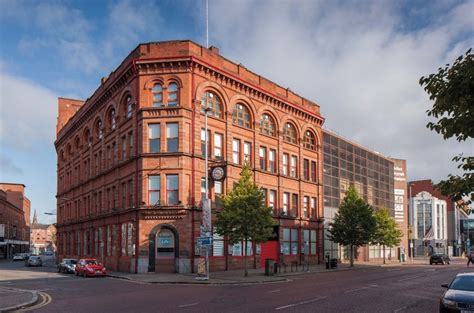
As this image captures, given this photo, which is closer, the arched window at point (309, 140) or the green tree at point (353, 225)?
the green tree at point (353, 225)

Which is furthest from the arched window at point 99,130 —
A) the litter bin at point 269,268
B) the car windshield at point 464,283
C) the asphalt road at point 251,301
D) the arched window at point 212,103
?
the car windshield at point 464,283

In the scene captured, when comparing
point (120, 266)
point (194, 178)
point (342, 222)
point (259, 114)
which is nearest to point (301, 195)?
point (342, 222)

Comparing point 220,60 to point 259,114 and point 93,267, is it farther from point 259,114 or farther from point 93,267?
point 93,267

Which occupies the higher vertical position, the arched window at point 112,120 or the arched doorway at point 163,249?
the arched window at point 112,120

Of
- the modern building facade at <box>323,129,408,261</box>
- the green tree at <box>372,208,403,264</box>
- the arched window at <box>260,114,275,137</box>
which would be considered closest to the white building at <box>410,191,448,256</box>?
the modern building facade at <box>323,129,408,261</box>

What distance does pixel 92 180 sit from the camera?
53406mm

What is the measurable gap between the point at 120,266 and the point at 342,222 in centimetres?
2278

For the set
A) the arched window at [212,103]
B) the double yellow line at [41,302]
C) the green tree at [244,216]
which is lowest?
the double yellow line at [41,302]

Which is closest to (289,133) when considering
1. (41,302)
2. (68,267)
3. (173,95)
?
(173,95)

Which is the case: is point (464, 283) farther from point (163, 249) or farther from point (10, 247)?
point (10, 247)

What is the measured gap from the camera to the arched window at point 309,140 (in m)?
56.2

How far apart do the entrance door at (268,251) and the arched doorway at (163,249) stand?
34.6 ft

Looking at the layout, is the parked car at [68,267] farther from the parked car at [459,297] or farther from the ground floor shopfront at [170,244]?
the parked car at [459,297]

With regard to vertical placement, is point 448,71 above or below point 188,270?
above
